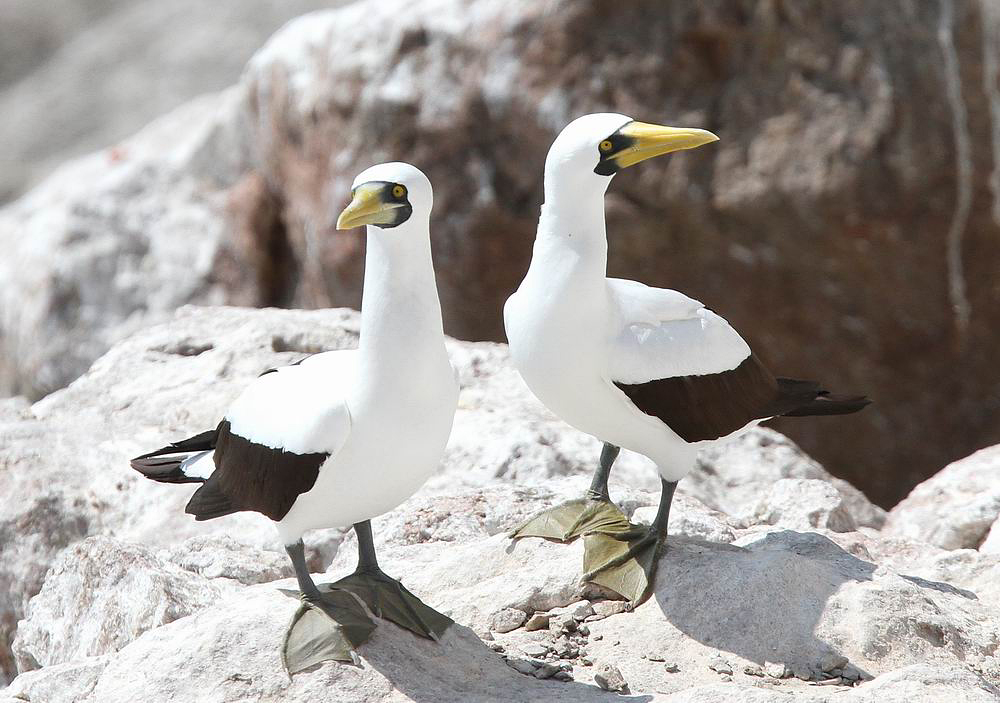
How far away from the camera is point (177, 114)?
40.4 ft

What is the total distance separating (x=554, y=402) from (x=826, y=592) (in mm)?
1031

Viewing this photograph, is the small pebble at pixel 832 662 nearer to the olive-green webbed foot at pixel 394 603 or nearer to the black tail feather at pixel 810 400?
the black tail feather at pixel 810 400

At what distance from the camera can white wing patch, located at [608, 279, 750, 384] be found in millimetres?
3713

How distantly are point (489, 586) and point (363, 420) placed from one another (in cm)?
97

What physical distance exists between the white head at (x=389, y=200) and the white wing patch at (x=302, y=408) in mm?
430

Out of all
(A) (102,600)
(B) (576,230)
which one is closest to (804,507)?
(B) (576,230)

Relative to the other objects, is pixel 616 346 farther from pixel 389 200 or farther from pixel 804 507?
pixel 804 507

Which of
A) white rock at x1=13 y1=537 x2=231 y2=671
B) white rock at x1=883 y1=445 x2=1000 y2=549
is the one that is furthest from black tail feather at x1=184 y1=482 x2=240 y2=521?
white rock at x1=883 y1=445 x2=1000 y2=549

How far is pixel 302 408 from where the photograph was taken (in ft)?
11.0

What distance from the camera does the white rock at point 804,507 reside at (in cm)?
473

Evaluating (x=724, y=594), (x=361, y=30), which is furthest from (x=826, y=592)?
Result: (x=361, y=30)

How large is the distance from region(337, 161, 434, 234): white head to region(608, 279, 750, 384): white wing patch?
792mm

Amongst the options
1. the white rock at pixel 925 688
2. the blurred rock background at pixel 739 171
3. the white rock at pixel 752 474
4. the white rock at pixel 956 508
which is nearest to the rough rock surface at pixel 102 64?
the blurred rock background at pixel 739 171

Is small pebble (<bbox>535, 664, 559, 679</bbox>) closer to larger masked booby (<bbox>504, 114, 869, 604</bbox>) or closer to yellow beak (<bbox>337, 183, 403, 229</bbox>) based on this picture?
larger masked booby (<bbox>504, 114, 869, 604</bbox>)
